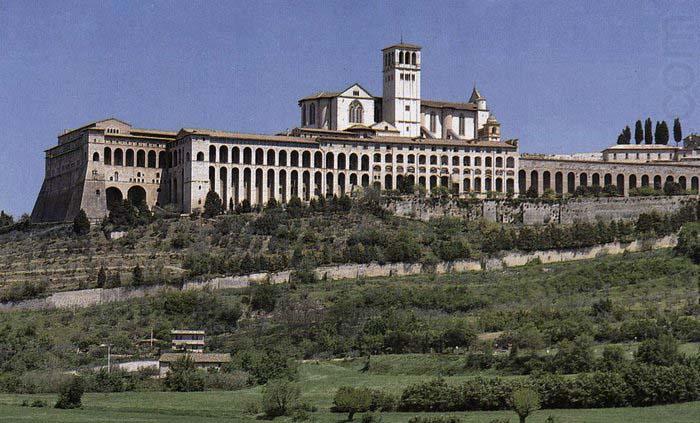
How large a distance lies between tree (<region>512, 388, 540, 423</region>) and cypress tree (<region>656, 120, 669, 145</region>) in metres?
76.6

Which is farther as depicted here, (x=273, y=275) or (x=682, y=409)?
(x=273, y=275)

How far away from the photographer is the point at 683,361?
65250 millimetres

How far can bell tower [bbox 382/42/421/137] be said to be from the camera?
116938 millimetres

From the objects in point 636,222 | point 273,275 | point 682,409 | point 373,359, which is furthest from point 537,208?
point 682,409

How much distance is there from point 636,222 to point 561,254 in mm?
7974

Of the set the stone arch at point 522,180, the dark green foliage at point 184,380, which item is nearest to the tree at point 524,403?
the dark green foliage at point 184,380

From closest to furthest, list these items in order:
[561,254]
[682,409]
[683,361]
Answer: [682,409] → [683,361] → [561,254]

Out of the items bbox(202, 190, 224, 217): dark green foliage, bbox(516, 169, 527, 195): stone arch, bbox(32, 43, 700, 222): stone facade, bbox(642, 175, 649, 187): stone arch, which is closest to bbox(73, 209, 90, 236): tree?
bbox(32, 43, 700, 222): stone facade

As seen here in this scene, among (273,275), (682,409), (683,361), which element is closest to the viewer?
(682,409)

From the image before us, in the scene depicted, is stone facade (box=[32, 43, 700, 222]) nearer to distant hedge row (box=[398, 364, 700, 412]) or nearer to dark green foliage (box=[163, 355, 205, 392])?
dark green foliage (box=[163, 355, 205, 392])

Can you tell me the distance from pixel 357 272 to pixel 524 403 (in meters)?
37.1

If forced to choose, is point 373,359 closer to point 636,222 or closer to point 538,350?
point 538,350

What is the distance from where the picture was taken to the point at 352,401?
6175cm

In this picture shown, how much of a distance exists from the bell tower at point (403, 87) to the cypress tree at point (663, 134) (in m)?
25.7
